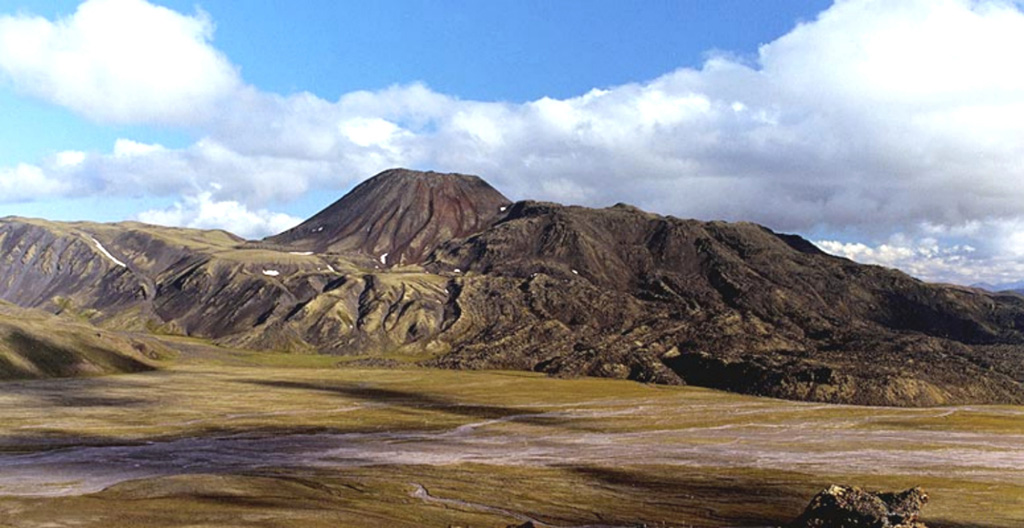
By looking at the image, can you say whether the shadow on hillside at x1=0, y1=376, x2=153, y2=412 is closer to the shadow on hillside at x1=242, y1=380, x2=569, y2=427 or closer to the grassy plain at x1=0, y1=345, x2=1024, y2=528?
the grassy plain at x1=0, y1=345, x2=1024, y2=528

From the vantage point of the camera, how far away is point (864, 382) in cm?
18425

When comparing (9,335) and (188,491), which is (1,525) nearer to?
(188,491)

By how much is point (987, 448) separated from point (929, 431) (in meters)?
18.3

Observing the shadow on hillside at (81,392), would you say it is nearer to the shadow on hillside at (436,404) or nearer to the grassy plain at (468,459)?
the grassy plain at (468,459)

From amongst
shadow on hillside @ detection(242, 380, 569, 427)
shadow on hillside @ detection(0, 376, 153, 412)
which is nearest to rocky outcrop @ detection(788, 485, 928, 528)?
shadow on hillside @ detection(242, 380, 569, 427)

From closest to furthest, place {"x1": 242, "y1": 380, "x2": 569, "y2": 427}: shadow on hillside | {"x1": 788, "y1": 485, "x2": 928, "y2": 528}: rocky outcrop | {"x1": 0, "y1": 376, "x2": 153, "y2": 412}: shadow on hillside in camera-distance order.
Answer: {"x1": 788, "y1": 485, "x2": 928, "y2": 528}: rocky outcrop → {"x1": 242, "y1": 380, "x2": 569, "y2": 427}: shadow on hillside → {"x1": 0, "y1": 376, "x2": 153, "y2": 412}: shadow on hillside

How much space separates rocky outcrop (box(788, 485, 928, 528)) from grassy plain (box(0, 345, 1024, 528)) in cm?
1574

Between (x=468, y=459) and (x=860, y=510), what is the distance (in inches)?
2233

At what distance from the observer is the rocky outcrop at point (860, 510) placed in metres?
47.3

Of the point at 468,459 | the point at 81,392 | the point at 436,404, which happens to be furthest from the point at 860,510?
the point at 81,392

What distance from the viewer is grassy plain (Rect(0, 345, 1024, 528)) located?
68375 millimetres

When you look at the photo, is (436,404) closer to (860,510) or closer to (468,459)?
(468,459)

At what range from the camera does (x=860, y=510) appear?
4781 centimetres

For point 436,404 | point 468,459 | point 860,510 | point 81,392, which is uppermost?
point 860,510
